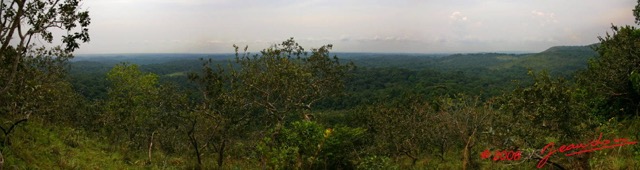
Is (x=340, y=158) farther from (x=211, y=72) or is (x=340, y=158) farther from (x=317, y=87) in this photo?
(x=211, y=72)

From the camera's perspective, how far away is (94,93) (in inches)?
4277

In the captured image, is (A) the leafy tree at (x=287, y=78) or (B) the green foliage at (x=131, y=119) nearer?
(A) the leafy tree at (x=287, y=78)

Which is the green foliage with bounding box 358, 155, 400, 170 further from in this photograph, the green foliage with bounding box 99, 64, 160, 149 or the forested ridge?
the green foliage with bounding box 99, 64, 160, 149

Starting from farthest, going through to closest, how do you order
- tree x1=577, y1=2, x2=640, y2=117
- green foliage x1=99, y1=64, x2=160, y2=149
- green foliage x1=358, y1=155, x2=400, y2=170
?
green foliage x1=99, y1=64, x2=160, y2=149, tree x1=577, y1=2, x2=640, y2=117, green foliage x1=358, y1=155, x2=400, y2=170

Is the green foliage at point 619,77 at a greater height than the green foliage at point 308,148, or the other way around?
the green foliage at point 619,77

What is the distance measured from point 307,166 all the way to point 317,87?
4.69 m

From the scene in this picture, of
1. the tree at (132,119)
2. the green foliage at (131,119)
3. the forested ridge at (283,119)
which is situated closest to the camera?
the forested ridge at (283,119)

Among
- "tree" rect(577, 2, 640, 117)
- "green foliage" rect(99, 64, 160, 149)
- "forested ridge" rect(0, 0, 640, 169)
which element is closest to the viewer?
"forested ridge" rect(0, 0, 640, 169)

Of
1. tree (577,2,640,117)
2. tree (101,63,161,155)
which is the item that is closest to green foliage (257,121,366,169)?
tree (101,63,161,155)

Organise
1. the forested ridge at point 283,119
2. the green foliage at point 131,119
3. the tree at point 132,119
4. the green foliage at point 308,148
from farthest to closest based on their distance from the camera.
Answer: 1. the green foliage at point 131,119
2. the tree at point 132,119
3. the green foliage at point 308,148
4. the forested ridge at point 283,119

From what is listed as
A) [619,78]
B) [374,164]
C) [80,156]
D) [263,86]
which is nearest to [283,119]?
[263,86]

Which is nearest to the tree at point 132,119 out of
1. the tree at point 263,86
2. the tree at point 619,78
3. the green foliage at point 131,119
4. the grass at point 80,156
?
the green foliage at point 131,119

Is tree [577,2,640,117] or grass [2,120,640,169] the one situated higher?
tree [577,2,640,117]

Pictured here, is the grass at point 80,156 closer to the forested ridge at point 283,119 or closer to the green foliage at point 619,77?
the forested ridge at point 283,119
